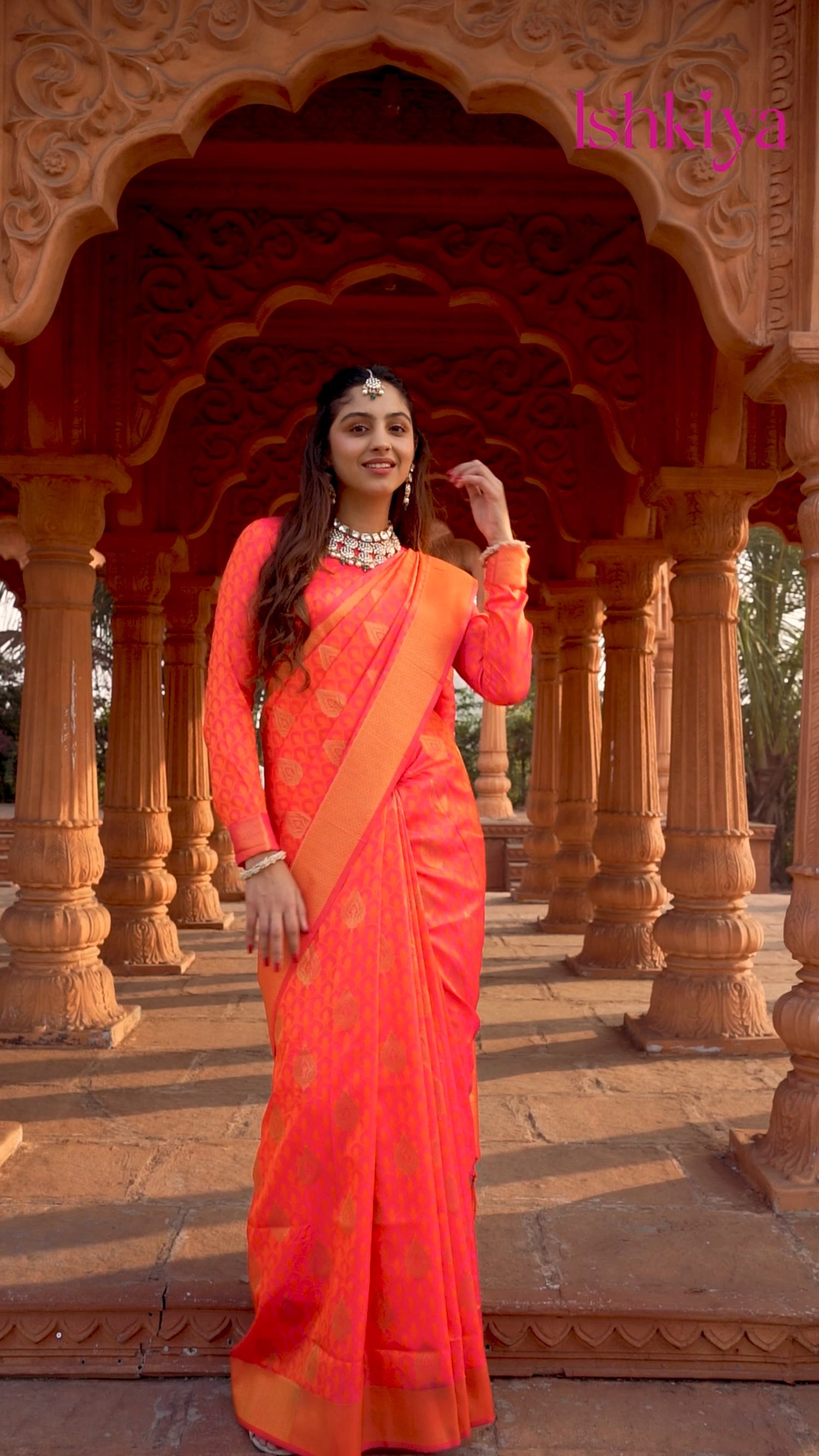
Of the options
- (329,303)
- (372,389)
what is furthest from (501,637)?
(329,303)

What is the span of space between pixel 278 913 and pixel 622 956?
4787 mm

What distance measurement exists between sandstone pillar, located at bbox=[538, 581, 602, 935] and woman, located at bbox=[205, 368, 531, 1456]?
6205 millimetres

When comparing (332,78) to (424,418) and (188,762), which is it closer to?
(424,418)

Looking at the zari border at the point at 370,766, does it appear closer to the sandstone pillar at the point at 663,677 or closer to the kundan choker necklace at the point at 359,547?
the kundan choker necklace at the point at 359,547

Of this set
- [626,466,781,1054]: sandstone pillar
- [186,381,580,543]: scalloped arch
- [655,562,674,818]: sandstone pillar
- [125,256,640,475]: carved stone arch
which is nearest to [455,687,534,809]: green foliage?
[655,562,674,818]: sandstone pillar

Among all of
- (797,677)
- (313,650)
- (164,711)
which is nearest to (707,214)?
(313,650)

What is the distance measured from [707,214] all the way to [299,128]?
2044 mm

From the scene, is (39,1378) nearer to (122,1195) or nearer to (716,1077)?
(122,1195)

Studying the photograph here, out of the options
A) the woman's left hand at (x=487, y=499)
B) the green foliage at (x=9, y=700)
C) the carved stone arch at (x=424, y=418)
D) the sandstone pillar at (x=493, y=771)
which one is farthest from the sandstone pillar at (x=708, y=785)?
the green foliage at (x=9, y=700)

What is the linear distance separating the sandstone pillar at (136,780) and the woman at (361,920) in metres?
4.33

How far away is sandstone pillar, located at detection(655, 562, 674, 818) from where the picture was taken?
13.5 meters

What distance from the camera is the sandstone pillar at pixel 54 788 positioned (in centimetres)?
504

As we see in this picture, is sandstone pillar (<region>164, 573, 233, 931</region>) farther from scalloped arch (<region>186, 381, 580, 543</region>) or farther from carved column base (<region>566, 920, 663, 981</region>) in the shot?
carved column base (<region>566, 920, 663, 981</region>)

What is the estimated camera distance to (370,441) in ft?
8.02
